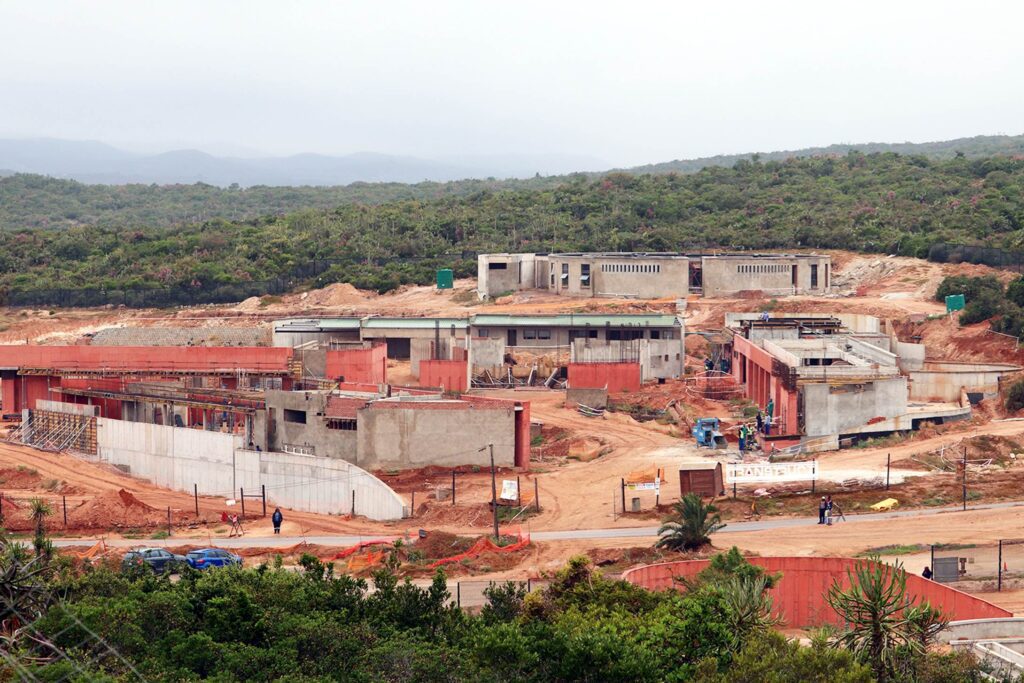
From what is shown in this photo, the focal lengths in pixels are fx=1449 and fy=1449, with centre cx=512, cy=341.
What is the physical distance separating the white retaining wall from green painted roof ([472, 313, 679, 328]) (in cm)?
2242

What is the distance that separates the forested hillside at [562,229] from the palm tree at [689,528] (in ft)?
176

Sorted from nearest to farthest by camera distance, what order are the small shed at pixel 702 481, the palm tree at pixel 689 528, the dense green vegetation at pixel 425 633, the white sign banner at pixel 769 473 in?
the dense green vegetation at pixel 425 633, the palm tree at pixel 689 528, the white sign banner at pixel 769 473, the small shed at pixel 702 481

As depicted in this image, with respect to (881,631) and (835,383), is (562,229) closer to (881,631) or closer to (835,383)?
(835,383)

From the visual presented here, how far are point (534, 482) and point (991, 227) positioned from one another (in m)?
54.9

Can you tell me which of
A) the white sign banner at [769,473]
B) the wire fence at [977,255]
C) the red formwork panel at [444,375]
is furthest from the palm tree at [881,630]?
the wire fence at [977,255]

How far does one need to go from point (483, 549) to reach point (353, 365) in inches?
922

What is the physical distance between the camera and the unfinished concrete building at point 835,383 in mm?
49156

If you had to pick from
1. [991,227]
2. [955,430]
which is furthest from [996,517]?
[991,227]

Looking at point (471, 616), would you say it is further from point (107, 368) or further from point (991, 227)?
point (991, 227)

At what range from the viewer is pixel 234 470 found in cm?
4641

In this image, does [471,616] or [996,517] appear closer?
[471,616]

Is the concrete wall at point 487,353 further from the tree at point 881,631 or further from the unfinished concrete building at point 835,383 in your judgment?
the tree at point 881,631

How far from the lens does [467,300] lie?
8344 cm

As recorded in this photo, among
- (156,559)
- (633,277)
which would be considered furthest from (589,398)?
(156,559)
